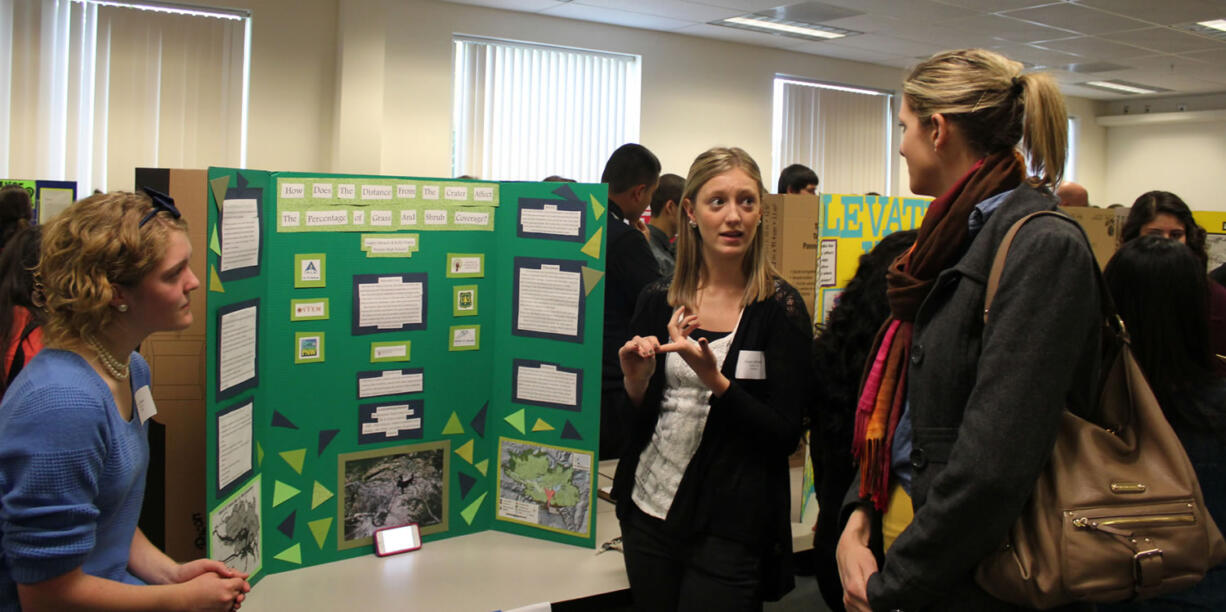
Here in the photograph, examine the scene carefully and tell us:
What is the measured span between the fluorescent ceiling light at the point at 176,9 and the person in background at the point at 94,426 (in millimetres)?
5611

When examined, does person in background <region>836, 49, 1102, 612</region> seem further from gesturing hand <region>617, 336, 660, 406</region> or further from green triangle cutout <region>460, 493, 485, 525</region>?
green triangle cutout <region>460, 493, 485, 525</region>

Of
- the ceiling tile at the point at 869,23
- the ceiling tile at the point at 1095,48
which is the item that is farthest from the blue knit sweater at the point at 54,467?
the ceiling tile at the point at 1095,48

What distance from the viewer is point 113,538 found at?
1.37 metres

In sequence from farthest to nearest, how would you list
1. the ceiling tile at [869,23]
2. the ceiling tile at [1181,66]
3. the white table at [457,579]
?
the ceiling tile at [1181,66]
the ceiling tile at [869,23]
the white table at [457,579]

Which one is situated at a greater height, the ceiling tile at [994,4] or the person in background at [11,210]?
the ceiling tile at [994,4]

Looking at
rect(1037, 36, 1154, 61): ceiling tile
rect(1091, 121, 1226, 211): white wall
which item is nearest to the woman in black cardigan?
rect(1037, 36, 1154, 61): ceiling tile

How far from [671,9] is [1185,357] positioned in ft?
19.9

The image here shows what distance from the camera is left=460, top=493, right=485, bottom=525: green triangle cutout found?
256 centimetres

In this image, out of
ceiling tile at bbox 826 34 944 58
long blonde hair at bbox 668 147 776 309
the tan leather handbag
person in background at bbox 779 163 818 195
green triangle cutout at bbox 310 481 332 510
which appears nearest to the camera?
the tan leather handbag

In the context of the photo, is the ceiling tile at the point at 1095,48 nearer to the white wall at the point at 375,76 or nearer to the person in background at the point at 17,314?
the white wall at the point at 375,76

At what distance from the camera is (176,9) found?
6168 millimetres

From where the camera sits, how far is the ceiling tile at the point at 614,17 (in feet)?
23.8

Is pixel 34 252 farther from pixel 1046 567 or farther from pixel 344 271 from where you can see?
pixel 1046 567

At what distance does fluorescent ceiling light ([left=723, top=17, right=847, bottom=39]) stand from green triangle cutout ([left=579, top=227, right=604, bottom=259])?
568cm
